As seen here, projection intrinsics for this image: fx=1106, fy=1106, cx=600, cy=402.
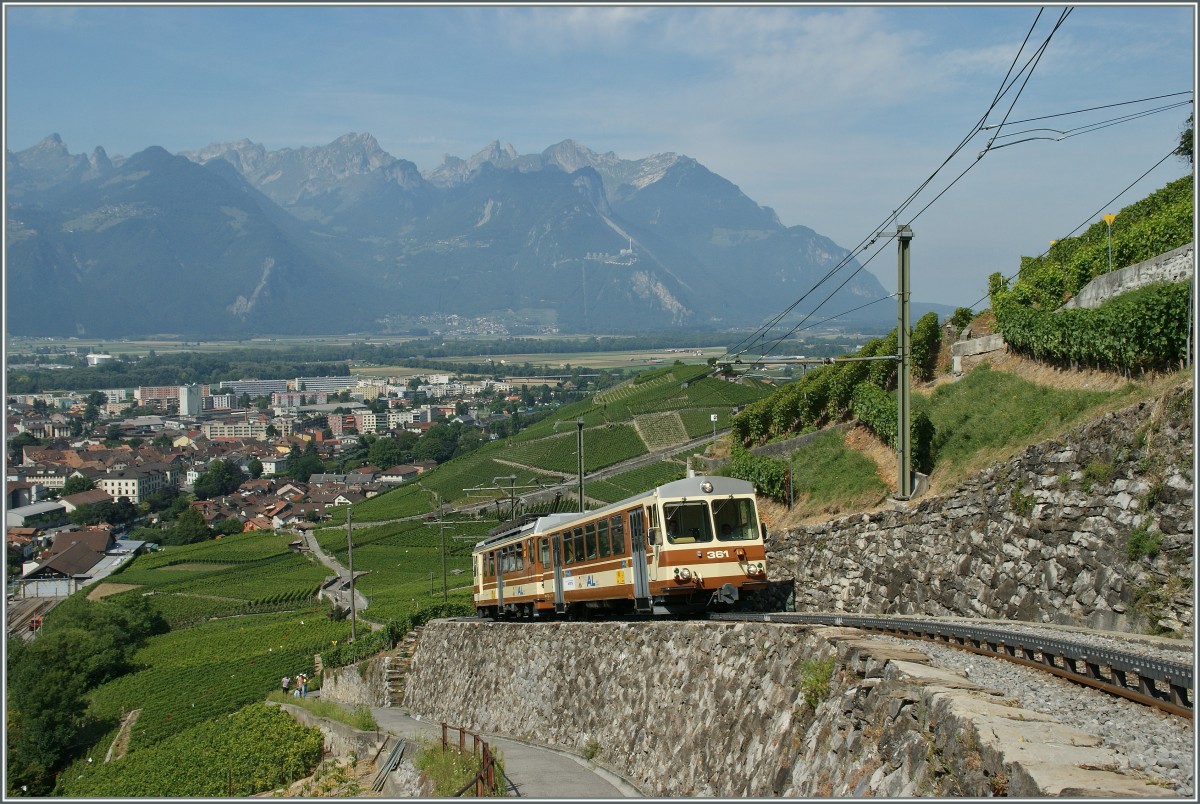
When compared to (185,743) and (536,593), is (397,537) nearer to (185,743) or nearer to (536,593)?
(185,743)

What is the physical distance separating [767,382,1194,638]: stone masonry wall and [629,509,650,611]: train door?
12.8 ft

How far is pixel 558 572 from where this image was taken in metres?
24.1

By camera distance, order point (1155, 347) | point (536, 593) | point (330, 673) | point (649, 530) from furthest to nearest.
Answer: point (330, 673) → point (536, 593) → point (649, 530) → point (1155, 347)

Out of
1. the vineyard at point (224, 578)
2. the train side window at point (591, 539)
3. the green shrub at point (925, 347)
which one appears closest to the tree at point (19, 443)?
the vineyard at point (224, 578)

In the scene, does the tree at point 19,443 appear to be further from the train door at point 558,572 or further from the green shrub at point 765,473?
the train door at point 558,572

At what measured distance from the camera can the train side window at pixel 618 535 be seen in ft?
66.1

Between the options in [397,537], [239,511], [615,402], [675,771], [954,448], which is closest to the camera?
[675,771]

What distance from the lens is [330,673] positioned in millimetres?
42062

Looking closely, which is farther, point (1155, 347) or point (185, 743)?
point (185, 743)

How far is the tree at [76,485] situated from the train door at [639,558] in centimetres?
13772

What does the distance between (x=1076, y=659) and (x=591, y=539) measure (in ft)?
39.3

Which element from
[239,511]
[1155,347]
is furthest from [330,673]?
[239,511]

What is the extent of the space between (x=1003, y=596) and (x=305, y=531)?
93.3 metres

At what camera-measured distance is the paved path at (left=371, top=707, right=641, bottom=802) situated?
51.5 feet
